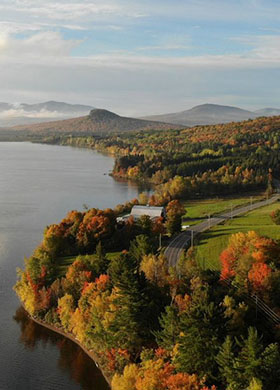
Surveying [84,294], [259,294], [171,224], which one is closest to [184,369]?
[259,294]

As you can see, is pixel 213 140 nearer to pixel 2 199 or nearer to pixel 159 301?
pixel 2 199

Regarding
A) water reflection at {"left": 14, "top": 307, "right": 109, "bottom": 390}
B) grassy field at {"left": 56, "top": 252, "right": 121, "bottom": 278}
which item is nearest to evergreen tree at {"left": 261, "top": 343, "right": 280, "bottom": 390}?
water reflection at {"left": 14, "top": 307, "right": 109, "bottom": 390}

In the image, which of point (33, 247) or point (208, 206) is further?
point (208, 206)

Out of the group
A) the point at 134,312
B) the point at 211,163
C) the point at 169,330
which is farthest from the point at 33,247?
the point at 211,163

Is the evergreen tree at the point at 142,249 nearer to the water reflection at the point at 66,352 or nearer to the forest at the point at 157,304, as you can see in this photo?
the forest at the point at 157,304

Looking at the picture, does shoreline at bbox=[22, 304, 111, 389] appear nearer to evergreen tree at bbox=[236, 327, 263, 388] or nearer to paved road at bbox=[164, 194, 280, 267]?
evergreen tree at bbox=[236, 327, 263, 388]

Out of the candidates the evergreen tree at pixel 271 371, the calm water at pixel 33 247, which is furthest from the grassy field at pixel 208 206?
the evergreen tree at pixel 271 371

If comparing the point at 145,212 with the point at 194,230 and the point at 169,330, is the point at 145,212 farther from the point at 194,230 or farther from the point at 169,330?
the point at 169,330
